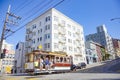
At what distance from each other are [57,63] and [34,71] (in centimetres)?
421

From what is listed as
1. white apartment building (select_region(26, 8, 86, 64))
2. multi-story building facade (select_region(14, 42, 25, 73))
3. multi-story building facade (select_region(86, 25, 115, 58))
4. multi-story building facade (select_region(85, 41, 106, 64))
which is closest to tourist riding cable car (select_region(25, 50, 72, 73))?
white apartment building (select_region(26, 8, 86, 64))

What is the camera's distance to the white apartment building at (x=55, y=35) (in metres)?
45.9

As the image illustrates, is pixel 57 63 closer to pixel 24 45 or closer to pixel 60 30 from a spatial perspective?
pixel 60 30

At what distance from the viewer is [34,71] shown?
1891 cm

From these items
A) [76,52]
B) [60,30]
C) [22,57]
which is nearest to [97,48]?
[76,52]

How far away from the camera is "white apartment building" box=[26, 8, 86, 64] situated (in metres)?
45.9

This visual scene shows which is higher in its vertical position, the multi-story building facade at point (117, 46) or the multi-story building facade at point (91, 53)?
the multi-story building facade at point (117, 46)

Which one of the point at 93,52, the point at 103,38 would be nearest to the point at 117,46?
the point at 103,38

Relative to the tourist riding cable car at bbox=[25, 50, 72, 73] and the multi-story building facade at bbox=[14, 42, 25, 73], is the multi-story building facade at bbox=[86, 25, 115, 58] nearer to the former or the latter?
the multi-story building facade at bbox=[14, 42, 25, 73]

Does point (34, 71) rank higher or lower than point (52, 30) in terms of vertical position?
lower

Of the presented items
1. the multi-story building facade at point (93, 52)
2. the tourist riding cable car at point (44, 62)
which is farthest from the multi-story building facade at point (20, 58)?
the tourist riding cable car at point (44, 62)

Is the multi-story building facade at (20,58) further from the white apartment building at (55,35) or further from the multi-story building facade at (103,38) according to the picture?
the multi-story building facade at (103,38)

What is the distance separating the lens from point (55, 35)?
152 ft

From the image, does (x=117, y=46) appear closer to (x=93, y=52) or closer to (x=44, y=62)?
(x=93, y=52)
